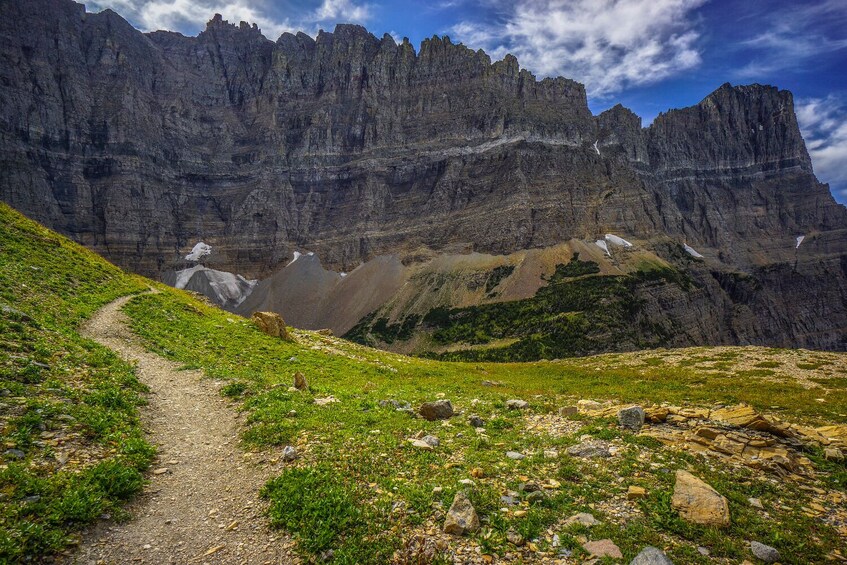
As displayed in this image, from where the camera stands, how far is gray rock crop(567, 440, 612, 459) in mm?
11906

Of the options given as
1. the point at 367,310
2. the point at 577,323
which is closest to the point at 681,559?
the point at 577,323

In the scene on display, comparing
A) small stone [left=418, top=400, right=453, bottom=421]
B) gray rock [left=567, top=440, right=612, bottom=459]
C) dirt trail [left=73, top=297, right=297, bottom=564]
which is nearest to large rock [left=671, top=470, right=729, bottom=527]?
gray rock [left=567, top=440, right=612, bottom=459]

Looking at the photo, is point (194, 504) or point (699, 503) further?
point (194, 504)

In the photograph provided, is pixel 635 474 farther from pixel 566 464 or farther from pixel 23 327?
pixel 23 327

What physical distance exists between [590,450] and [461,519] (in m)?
5.61

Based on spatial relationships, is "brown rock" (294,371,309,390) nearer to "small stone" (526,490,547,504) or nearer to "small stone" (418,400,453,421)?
"small stone" (418,400,453,421)

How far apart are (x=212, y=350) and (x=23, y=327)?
36.2 ft

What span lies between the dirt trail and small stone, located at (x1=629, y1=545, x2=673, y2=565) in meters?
6.07

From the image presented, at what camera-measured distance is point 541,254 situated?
198m

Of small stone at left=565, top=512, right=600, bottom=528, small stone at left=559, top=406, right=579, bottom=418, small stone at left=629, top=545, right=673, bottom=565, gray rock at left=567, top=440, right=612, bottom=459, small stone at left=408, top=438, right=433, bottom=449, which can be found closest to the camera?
small stone at left=629, top=545, right=673, bottom=565

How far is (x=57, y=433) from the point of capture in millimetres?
9875

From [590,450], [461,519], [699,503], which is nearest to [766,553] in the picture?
[699,503]

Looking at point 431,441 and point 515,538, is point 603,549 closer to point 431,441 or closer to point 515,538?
point 515,538

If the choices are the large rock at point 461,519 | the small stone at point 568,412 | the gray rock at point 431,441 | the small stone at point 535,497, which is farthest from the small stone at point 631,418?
the large rock at point 461,519
